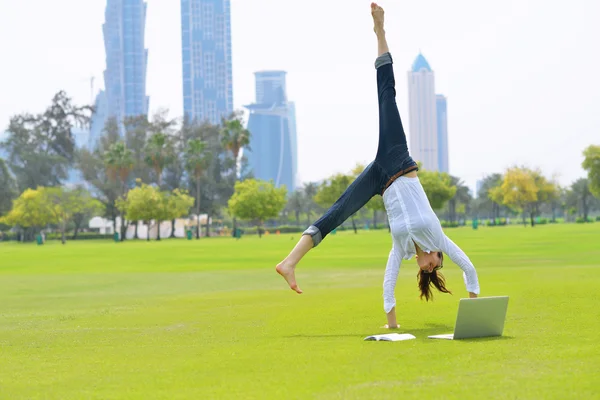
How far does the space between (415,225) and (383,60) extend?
243 cm

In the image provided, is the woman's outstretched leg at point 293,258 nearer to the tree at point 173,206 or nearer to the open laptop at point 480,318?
the open laptop at point 480,318

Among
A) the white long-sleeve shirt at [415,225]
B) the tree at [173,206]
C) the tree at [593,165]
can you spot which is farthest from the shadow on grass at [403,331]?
the tree at [173,206]

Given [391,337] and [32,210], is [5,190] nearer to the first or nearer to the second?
[32,210]

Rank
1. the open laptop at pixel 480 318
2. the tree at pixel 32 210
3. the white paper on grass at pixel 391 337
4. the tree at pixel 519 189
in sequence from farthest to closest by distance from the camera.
Answer: the tree at pixel 519 189, the tree at pixel 32 210, the white paper on grass at pixel 391 337, the open laptop at pixel 480 318

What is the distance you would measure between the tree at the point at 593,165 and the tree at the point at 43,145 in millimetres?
80987

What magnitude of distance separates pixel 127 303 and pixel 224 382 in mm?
12352

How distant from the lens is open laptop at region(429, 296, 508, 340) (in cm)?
1071

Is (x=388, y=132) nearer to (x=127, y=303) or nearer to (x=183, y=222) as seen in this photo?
(x=127, y=303)

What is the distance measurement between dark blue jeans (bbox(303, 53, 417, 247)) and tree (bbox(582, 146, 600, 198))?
116 meters

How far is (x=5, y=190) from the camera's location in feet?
432

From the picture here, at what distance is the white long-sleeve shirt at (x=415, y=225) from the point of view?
12.1 m

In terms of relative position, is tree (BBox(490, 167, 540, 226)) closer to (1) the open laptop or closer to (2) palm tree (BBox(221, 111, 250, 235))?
(2) palm tree (BBox(221, 111, 250, 235))

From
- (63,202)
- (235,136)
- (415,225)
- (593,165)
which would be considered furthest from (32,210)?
(415,225)

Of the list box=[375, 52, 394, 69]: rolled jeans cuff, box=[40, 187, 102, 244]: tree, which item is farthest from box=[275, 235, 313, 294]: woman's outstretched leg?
box=[40, 187, 102, 244]: tree
